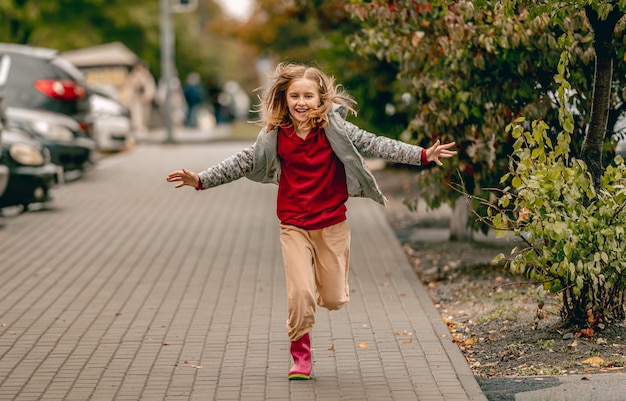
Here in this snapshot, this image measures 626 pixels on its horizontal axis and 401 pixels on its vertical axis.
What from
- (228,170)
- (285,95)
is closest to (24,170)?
(228,170)

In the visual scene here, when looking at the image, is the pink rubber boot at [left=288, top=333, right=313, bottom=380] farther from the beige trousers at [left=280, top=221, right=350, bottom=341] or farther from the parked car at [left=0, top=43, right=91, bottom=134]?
the parked car at [left=0, top=43, right=91, bottom=134]

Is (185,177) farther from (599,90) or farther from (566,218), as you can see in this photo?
(599,90)

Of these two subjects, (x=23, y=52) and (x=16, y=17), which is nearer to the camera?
(x=23, y=52)

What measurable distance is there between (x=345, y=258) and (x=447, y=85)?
2.83 meters

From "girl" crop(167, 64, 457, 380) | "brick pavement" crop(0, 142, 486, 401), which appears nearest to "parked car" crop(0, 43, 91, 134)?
"brick pavement" crop(0, 142, 486, 401)

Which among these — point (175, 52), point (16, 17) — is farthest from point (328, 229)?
point (175, 52)

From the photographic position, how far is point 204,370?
6574 millimetres

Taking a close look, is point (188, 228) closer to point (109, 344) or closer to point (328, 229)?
point (109, 344)

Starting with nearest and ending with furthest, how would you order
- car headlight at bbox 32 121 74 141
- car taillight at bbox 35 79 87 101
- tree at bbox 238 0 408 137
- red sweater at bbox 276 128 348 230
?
red sweater at bbox 276 128 348 230 < tree at bbox 238 0 408 137 < car headlight at bbox 32 121 74 141 < car taillight at bbox 35 79 87 101

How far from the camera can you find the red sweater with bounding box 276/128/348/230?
627 cm

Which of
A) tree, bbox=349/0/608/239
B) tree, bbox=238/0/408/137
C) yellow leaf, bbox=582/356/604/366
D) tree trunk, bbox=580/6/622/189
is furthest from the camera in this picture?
tree, bbox=238/0/408/137

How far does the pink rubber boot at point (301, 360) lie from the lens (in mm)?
6328

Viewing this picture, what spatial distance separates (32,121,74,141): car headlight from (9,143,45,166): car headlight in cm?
285

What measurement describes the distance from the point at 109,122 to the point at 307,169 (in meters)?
16.6
